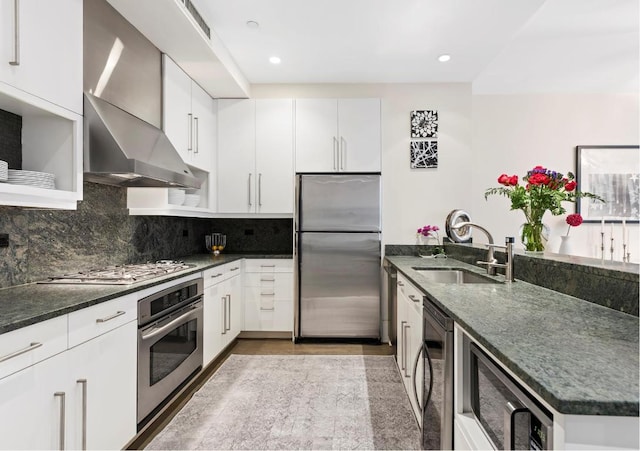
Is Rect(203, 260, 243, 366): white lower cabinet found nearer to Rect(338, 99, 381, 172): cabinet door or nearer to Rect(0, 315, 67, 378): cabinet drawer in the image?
Rect(0, 315, 67, 378): cabinet drawer

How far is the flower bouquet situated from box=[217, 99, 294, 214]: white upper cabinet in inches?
85.8

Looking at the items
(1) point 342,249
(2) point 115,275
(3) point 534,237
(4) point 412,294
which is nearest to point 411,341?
(4) point 412,294

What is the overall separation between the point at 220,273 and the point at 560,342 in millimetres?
2572

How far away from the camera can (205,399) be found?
8.03ft

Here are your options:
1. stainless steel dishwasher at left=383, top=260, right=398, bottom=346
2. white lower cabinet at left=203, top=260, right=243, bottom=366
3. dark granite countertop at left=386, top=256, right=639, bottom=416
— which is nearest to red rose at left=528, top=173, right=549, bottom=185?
dark granite countertop at left=386, top=256, right=639, bottom=416

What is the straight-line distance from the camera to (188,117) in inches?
125

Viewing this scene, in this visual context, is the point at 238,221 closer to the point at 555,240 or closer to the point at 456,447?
the point at 456,447

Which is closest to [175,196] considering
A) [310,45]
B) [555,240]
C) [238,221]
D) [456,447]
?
[238,221]

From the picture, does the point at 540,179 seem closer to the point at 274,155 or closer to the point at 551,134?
the point at 274,155

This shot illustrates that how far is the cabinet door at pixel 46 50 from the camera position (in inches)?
55.1

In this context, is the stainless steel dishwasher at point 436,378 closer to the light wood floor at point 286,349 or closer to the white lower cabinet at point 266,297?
the light wood floor at point 286,349

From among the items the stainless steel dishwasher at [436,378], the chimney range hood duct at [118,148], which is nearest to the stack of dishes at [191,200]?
the chimney range hood duct at [118,148]

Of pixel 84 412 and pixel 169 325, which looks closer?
pixel 84 412

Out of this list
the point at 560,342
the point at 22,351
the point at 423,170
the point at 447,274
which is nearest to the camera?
the point at 560,342
